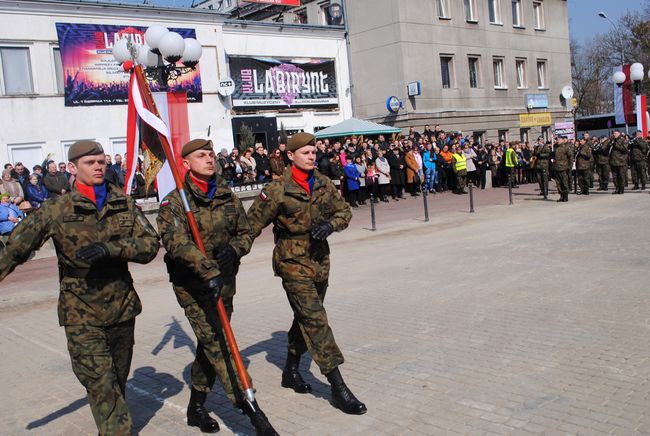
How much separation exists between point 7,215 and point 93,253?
12580 mm

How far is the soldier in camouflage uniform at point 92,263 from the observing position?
4297mm

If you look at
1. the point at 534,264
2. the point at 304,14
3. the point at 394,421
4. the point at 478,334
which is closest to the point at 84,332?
the point at 394,421

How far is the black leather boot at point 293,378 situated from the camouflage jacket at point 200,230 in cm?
110

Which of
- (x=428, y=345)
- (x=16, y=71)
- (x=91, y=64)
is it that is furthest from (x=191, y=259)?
(x=91, y=64)

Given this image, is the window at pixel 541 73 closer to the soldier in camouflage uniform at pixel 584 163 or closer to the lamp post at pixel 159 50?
the soldier in camouflage uniform at pixel 584 163

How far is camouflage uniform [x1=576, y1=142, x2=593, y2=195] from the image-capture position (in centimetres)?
2170

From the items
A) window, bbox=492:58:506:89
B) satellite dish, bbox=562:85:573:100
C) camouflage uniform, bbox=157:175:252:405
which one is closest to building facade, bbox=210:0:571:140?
window, bbox=492:58:506:89

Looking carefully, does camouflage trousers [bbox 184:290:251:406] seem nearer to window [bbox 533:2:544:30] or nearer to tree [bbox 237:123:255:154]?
tree [bbox 237:123:255:154]

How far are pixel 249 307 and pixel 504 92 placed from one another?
32101 mm

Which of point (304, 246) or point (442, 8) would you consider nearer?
point (304, 246)

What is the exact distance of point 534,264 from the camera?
10.6 m

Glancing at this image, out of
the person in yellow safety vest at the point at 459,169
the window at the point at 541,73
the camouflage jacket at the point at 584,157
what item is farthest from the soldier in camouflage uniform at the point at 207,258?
the window at the point at 541,73

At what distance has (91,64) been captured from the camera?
23.9 metres

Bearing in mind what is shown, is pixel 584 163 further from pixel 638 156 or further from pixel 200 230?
pixel 200 230
